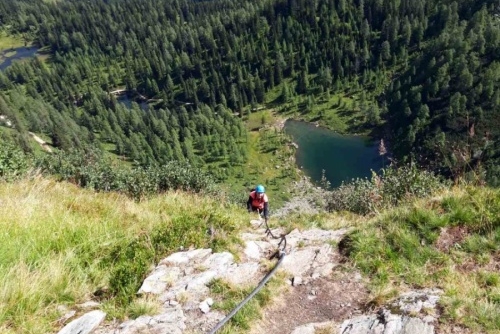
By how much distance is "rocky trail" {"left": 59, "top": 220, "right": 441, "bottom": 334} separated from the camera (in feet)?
21.4

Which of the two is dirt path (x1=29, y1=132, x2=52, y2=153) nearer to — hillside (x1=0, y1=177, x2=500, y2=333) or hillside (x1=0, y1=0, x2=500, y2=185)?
hillside (x1=0, y1=0, x2=500, y2=185)

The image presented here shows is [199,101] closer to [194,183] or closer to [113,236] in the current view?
[194,183]

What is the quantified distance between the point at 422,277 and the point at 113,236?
23.9 feet

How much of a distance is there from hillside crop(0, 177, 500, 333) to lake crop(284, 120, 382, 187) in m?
122

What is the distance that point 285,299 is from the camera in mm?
7992

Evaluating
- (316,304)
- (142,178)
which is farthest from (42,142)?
(316,304)

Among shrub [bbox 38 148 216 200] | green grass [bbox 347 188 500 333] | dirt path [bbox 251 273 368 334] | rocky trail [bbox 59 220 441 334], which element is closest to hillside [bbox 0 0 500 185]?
shrub [bbox 38 148 216 200]

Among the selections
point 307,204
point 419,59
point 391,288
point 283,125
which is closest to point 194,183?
point 391,288

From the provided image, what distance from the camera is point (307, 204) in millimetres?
116188

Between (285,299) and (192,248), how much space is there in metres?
2.81

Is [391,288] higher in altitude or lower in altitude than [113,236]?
lower

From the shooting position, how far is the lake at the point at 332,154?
133500 mm

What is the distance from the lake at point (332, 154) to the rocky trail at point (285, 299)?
12235 cm

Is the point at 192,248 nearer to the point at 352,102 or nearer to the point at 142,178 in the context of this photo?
the point at 142,178
